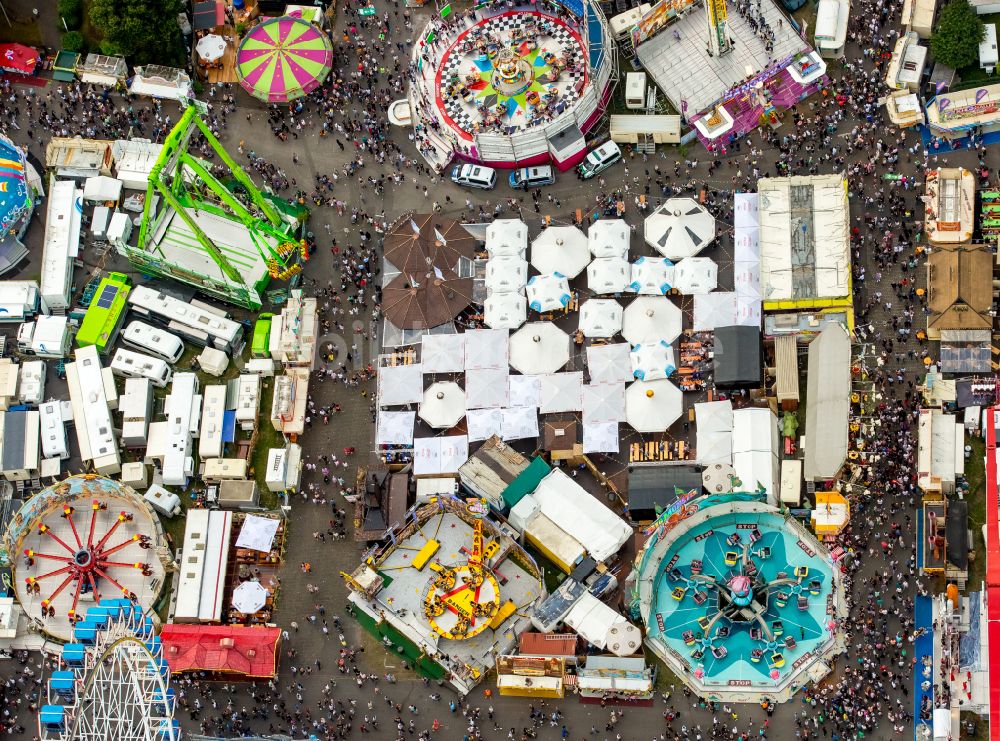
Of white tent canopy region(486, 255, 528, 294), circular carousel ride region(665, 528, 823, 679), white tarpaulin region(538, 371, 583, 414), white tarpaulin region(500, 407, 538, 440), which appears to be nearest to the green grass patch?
circular carousel ride region(665, 528, 823, 679)

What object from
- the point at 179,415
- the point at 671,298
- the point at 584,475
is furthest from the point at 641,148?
the point at 179,415

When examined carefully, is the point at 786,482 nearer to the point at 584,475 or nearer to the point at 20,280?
the point at 584,475

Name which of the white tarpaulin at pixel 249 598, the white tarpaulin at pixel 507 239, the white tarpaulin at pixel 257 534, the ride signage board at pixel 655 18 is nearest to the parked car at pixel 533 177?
the white tarpaulin at pixel 507 239

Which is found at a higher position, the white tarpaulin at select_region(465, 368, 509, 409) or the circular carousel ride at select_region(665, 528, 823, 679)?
the white tarpaulin at select_region(465, 368, 509, 409)

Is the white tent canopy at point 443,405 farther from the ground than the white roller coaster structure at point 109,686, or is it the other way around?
the white tent canopy at point 443,405

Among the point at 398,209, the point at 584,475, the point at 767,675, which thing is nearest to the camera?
the point at 767,675

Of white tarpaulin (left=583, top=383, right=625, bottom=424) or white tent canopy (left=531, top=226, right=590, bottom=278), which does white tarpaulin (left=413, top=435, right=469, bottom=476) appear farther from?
white tent canopy (left=531, top=226, right=590, bottom=278)

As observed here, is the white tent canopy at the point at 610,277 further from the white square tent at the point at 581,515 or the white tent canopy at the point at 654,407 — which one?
the white square tent at the point at 581,515
